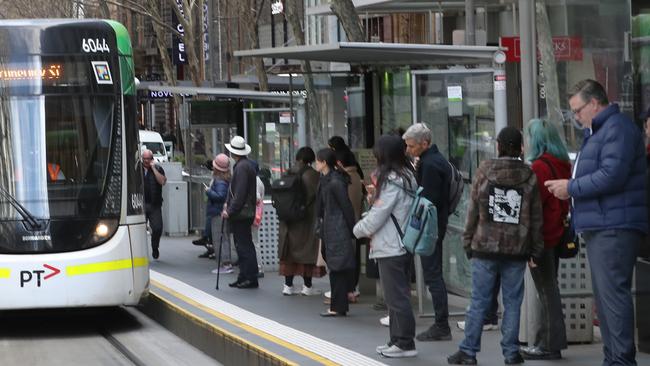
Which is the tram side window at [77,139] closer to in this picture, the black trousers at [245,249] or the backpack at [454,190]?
the black trousers at [245,249]

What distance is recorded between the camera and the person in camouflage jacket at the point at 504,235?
30.7 ft

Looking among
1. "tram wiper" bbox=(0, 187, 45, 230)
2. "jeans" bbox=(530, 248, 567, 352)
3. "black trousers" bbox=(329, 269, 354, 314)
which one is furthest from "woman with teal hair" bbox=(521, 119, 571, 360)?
"tram wiper" bbox=(0, 187, 45, 230)

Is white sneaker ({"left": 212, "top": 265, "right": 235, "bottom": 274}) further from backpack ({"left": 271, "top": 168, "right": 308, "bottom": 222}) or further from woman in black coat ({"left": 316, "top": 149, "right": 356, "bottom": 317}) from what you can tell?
woman in black coat ({"left": 316, "top": 149, "right": 356, "bottom": 317})

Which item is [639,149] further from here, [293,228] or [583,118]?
[293,228]

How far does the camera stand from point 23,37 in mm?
14242

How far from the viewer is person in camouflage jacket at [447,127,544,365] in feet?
30.7

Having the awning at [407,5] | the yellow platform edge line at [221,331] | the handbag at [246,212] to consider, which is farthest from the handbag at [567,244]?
the awning at [407,5]

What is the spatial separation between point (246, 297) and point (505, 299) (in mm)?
6227

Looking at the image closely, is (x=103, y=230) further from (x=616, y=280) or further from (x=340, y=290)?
(x=616, y=280)

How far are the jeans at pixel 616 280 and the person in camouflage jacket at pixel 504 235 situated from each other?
925 millimetres

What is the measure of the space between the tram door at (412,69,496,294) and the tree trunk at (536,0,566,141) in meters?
0.51

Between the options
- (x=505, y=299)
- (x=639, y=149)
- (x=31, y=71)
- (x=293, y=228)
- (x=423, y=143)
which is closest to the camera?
(x=639, y=149)

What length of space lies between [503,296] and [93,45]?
6345 millimetres

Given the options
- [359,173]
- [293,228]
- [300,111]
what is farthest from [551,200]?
[300,111]
